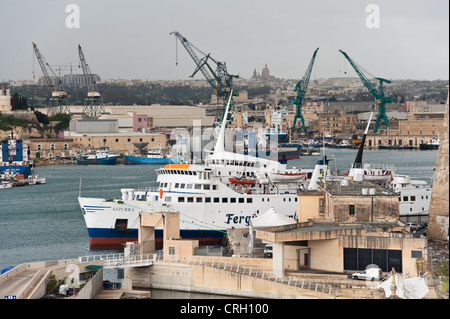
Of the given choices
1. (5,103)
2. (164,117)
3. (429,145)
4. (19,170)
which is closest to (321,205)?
(19,170)

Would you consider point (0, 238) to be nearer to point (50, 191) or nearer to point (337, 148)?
point (50, 191)

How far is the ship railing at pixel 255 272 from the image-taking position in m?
16.5

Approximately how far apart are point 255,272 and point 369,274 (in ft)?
7.90

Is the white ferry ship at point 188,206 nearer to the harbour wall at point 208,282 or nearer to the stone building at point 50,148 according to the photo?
the harbour wall at point 208,282

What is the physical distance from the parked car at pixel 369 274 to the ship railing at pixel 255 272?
0.44 meters

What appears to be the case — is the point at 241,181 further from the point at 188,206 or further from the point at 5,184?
the point at 5,184

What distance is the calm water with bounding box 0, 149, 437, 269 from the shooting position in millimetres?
25281

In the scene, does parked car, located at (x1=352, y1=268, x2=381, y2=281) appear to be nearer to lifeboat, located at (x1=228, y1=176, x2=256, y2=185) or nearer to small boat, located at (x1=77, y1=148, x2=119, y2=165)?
lifeboat, located at (x1=228, y1=176, x2=256, y2=185)

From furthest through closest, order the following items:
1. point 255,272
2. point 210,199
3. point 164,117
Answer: point 164,117
point 210,199
point 255,272

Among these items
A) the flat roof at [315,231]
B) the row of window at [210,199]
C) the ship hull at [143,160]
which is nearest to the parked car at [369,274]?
the flat roof at [315,231]

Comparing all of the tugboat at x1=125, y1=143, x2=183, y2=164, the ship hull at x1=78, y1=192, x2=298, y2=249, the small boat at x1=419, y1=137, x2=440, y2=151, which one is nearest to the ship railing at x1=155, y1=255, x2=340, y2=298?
the ship hull at x1=78, y1=192, x2=298, y2=249

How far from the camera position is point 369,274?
1652 centimetres

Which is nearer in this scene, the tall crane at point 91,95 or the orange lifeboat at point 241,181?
the orange lifeboat at point 241,181
